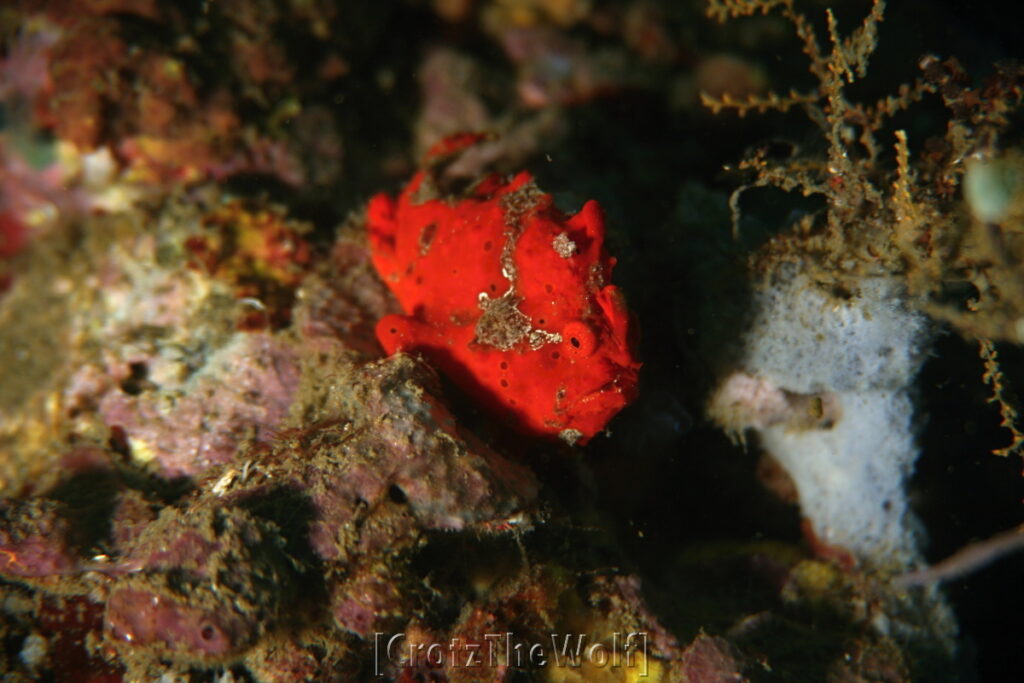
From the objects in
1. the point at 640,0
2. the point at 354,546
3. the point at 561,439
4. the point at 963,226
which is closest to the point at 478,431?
the point at 561,439

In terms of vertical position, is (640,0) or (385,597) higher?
(640,0)

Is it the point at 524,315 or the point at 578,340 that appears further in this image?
the point at 524,315

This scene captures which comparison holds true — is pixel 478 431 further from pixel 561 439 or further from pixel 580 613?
pixel 580 613

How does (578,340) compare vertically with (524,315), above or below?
below

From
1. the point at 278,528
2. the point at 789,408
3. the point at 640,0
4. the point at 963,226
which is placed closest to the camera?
the point at 278,528
